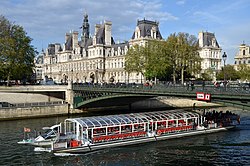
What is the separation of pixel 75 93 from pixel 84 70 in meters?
55.7

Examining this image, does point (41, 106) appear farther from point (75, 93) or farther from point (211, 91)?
point (211, 91)

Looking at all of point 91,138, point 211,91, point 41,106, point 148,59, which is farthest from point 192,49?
point 91,138

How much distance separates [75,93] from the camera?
58500 millimetres

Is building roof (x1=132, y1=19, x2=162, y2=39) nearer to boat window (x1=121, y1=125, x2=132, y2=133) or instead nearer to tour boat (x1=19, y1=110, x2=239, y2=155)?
tour boat (x1=19, y1=110, x2=239, y2=155)

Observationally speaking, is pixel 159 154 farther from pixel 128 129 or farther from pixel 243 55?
pixel 243 55

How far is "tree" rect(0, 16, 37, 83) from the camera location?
216ft

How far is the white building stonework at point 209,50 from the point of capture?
10231 cm

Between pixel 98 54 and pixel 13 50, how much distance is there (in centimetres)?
4278

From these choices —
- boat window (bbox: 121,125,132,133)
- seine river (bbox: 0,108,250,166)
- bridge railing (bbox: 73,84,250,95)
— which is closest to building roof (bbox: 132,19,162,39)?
bridge railing (bbox: 73,84,250,95)

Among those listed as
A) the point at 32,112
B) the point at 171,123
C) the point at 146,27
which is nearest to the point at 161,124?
the point at 171,123

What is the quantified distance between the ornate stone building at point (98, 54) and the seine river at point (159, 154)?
181 feet

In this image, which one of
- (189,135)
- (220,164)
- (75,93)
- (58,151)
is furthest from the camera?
(75,93)

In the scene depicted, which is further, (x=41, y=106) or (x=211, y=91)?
(x=41, y=106)

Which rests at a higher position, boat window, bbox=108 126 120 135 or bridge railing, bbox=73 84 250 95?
bridge railing, bbox=73 84 250 95
